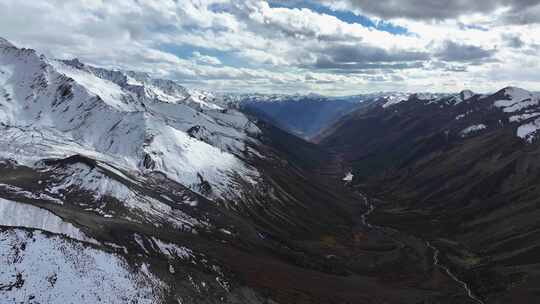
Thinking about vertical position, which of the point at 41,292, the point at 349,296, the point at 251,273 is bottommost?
the point at 349,296

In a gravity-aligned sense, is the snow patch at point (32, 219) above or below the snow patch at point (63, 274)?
below

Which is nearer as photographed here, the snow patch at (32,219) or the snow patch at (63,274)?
Result: the snow patch at (63,274)

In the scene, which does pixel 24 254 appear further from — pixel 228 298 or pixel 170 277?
pixel 228 298

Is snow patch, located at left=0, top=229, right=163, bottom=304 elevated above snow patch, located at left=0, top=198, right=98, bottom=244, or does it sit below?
above

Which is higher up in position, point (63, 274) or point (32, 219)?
point (63, 274)

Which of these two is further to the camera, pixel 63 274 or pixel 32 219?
pixel 32 219

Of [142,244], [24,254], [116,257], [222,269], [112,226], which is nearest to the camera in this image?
[24,254]

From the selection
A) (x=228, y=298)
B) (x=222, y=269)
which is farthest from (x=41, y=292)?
(x=222, y=269)

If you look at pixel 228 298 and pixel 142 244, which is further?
pixel 142 244

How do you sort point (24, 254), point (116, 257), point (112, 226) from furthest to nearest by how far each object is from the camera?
point (112, 226) < point (116, 257) < point (24, 254)

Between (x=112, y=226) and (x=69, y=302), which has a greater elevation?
(x=69, y=302)

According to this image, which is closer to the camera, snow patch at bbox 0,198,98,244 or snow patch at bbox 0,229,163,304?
snow patch at bbox 0,229,163,304
